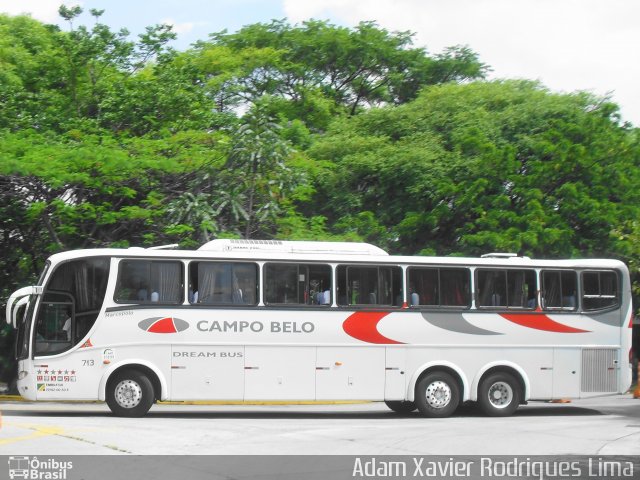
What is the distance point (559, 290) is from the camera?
19.5m

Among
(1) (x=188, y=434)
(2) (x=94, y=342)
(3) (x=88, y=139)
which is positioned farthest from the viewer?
(3) (x=88, y=139)

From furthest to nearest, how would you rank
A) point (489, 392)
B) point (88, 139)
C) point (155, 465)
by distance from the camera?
point (88, 139) < point (489, 392) < point (155, 465)

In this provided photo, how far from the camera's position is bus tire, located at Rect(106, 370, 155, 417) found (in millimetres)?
17469

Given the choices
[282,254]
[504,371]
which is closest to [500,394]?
[504,371]

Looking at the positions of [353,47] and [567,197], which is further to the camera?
[353,47]

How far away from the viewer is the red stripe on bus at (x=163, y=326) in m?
17.6

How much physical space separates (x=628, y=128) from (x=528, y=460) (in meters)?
23.7

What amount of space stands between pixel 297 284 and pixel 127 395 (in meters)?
3.80

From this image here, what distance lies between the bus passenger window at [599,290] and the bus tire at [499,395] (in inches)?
90.2

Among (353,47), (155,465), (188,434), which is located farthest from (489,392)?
(353,47)

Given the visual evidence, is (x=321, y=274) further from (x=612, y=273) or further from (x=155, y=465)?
(x=155, y=465)

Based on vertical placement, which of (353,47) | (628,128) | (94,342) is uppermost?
(353,47)

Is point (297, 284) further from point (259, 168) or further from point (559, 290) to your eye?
point (259, 168)

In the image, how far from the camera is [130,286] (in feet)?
57.8
